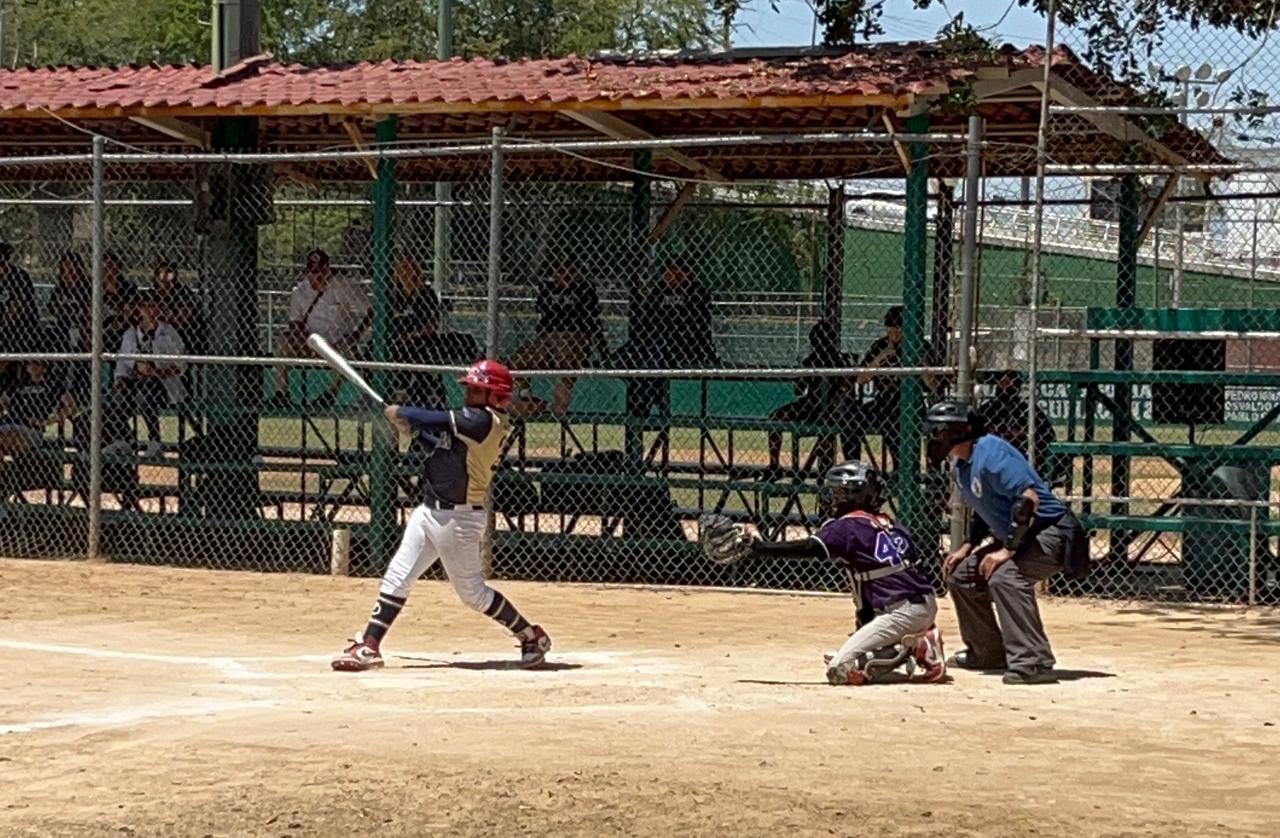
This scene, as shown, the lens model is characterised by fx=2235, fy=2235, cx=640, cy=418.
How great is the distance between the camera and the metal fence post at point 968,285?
1326 centimetres

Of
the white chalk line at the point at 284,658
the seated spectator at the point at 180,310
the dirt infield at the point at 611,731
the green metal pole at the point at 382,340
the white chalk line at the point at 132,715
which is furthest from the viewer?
the seated spectator at the point at 180,310

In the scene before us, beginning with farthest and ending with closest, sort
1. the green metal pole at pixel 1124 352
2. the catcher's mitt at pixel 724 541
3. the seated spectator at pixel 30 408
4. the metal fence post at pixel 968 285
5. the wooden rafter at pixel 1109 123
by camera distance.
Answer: the seated spectator at pixel 30 408 < the wooden rafter at pixel 1109 123 < the green metal pole at pixel 1124 352 < the metal fence post at pixel 968 285 < the catcher's mitt at pixel 724 541

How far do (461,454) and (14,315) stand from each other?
7199 mm

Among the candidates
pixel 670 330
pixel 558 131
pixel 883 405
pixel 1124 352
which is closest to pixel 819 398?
pixel 883 405

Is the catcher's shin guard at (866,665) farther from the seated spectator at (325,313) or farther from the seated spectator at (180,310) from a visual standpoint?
the seated spectator at (180,310)

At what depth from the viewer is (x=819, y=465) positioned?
50.0 ft

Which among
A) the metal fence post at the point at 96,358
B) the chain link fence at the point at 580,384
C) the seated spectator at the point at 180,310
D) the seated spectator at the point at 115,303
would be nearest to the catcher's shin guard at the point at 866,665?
the chain link fence at the point at 580,384

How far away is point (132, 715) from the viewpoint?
30.8 ft

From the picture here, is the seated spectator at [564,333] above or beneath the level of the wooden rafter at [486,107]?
beneath

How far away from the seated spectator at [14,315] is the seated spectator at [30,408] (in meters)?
0.13

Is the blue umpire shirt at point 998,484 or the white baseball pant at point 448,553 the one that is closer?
the blue umpire shirt at point 998,484

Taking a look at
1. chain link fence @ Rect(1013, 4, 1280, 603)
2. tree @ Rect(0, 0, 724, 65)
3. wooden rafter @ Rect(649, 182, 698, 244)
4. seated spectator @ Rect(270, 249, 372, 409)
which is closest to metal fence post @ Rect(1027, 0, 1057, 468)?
chain link fence @ Rect(1013, 4, 1280, 603)

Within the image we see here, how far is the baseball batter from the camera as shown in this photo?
10898 mm

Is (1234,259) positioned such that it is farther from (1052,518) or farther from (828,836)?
(828,836)
